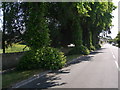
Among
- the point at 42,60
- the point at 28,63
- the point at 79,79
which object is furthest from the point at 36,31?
the point at 79,79

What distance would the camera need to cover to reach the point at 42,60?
1207cm

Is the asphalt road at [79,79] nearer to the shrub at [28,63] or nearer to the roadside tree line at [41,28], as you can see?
the shrub at [28,63]

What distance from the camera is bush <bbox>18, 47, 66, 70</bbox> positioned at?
11.7m

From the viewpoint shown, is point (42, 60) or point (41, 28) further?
point (41, 28)

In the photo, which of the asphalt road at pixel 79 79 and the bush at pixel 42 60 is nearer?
the asphalt road at pixel 79 79

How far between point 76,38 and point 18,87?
739 inches

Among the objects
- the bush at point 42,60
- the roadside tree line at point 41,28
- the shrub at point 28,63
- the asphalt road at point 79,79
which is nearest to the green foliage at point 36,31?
the roadside tree line at point 41,28

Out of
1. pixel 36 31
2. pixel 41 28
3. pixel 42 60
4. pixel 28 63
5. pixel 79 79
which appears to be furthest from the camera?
pixel 41 28

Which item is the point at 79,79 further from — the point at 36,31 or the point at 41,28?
the point at 41,28

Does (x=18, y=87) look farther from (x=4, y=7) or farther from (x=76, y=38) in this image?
(x=76, y=38)

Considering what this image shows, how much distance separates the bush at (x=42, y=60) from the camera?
38.4 feet

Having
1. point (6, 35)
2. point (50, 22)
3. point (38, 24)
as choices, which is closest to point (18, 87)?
point (38, 24)

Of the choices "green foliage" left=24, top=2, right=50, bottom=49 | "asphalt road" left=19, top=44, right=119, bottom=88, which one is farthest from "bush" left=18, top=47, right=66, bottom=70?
"asphalt road" left=19, top=44, right=119, bottom=88

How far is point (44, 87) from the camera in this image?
23.9ft
